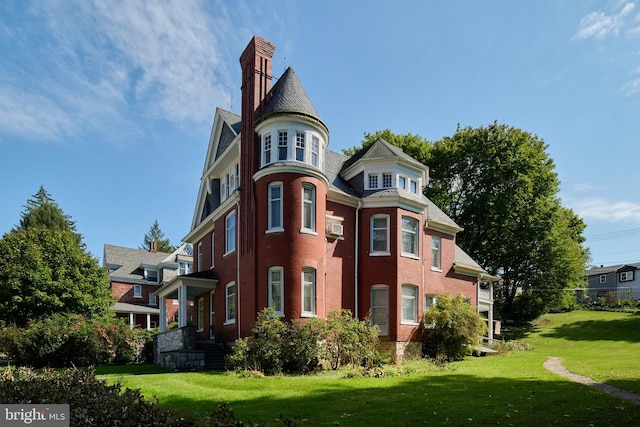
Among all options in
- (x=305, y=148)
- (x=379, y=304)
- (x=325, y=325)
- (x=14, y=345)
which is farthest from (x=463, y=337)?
(x=14, y=345)

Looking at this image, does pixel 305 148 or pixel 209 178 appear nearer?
pixel 305 148

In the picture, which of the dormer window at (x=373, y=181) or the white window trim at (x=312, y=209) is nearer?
the white window trim at (x=312, y=209)

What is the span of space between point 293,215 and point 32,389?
12265mm

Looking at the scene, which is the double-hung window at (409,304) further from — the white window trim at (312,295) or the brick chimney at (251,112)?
the brick chimney at (251,112)

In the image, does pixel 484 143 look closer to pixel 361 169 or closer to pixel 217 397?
pixel 361 169

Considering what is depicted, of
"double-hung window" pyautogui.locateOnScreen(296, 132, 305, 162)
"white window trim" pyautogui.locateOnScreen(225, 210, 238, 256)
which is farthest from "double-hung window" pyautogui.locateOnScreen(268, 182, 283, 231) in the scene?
"white window trim" pyautogui.locateOnScreen(225, 210, 238, 256)

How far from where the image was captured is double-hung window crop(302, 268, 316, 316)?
17.6m

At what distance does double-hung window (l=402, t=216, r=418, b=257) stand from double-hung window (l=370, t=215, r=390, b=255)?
2.90 feet

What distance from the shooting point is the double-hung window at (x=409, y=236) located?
69.3ft

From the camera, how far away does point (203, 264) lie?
25.2 metres

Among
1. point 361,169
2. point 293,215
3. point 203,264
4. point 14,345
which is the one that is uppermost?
point 361,169

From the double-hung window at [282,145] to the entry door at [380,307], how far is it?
7.20 meters

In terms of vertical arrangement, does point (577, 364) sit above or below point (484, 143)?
below

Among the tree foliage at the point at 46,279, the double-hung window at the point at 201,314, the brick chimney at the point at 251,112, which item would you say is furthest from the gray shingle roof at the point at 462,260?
the tree foliage at the point at 46,279
